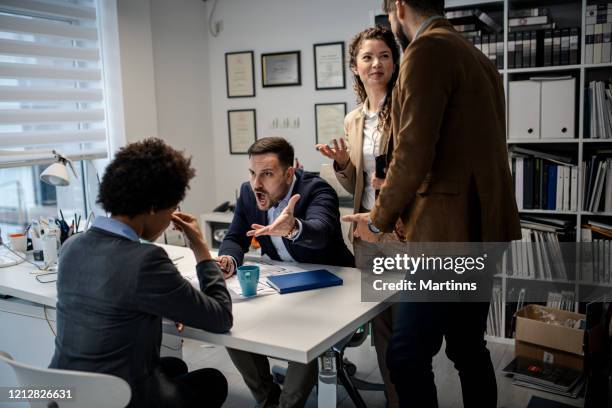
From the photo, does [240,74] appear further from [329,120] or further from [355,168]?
[355,168]

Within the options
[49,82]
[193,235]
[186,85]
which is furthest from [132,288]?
[186,85]

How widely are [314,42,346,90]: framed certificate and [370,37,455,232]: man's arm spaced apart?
2445 mm

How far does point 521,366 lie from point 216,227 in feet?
7.60

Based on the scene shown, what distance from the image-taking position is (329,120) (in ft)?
13.7

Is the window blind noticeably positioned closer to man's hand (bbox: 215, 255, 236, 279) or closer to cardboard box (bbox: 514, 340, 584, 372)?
man's hand (bbox: 215, 255, 236, 279)

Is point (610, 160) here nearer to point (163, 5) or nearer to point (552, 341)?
point (552, 341)

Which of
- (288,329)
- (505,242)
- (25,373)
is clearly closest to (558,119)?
(505,242)

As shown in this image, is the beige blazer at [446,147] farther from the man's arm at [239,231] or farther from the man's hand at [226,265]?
the man's arm at [239,231]

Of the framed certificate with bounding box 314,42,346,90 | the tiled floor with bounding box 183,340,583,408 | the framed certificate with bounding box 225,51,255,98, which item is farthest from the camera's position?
the framed certificate with bounding box 225,51,255,98

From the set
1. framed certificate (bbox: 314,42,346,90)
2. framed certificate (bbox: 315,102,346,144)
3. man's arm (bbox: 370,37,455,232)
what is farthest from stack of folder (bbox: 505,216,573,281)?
man's arm (bbox: 370,37,455,232)

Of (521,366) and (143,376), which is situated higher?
(143,376)

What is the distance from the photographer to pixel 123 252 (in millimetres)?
1468

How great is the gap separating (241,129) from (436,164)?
119 inches

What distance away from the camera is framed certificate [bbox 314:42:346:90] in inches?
160
